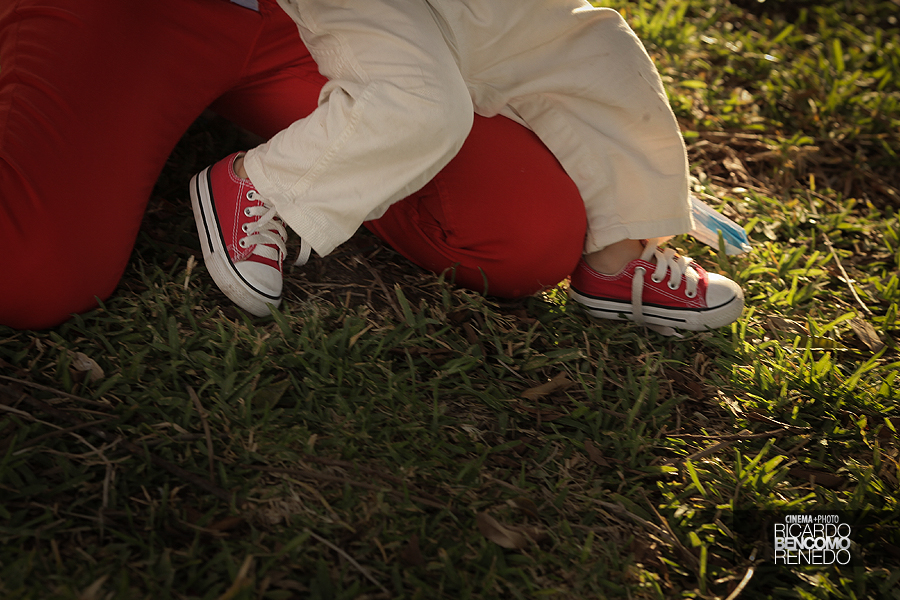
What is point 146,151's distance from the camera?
141cm

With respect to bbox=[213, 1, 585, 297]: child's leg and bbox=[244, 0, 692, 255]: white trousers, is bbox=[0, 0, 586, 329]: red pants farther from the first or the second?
bbox=[244, 0, 692, 255]: white trousers

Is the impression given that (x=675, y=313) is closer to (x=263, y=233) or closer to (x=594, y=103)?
(x=594, y=103)

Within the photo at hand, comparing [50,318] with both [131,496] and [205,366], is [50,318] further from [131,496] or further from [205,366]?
[131,496]

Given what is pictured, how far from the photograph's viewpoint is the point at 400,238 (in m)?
1.69

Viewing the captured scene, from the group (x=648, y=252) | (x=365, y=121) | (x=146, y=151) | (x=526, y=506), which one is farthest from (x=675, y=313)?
(x=146, y=151)

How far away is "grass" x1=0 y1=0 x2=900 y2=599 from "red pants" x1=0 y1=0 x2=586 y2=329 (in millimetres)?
114

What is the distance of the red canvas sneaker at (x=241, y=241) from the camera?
1435 mm

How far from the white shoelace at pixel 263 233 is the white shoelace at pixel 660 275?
0.84 metres

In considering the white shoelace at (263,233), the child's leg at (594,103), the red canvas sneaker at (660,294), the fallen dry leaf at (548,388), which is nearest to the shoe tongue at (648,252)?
the red canvas sneaker at (660,294)

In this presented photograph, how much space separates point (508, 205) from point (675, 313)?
1.77ft

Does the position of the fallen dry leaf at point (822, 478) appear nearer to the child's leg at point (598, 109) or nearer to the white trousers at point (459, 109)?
the child's leg at point (598, 109)

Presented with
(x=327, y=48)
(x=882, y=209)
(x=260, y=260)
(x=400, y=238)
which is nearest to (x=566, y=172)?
(x=400, y=238)

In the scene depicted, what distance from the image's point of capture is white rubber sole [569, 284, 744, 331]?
5.50 ft

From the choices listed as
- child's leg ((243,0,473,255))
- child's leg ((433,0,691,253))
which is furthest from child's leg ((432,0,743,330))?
child's leg ((243,0,473,255))
